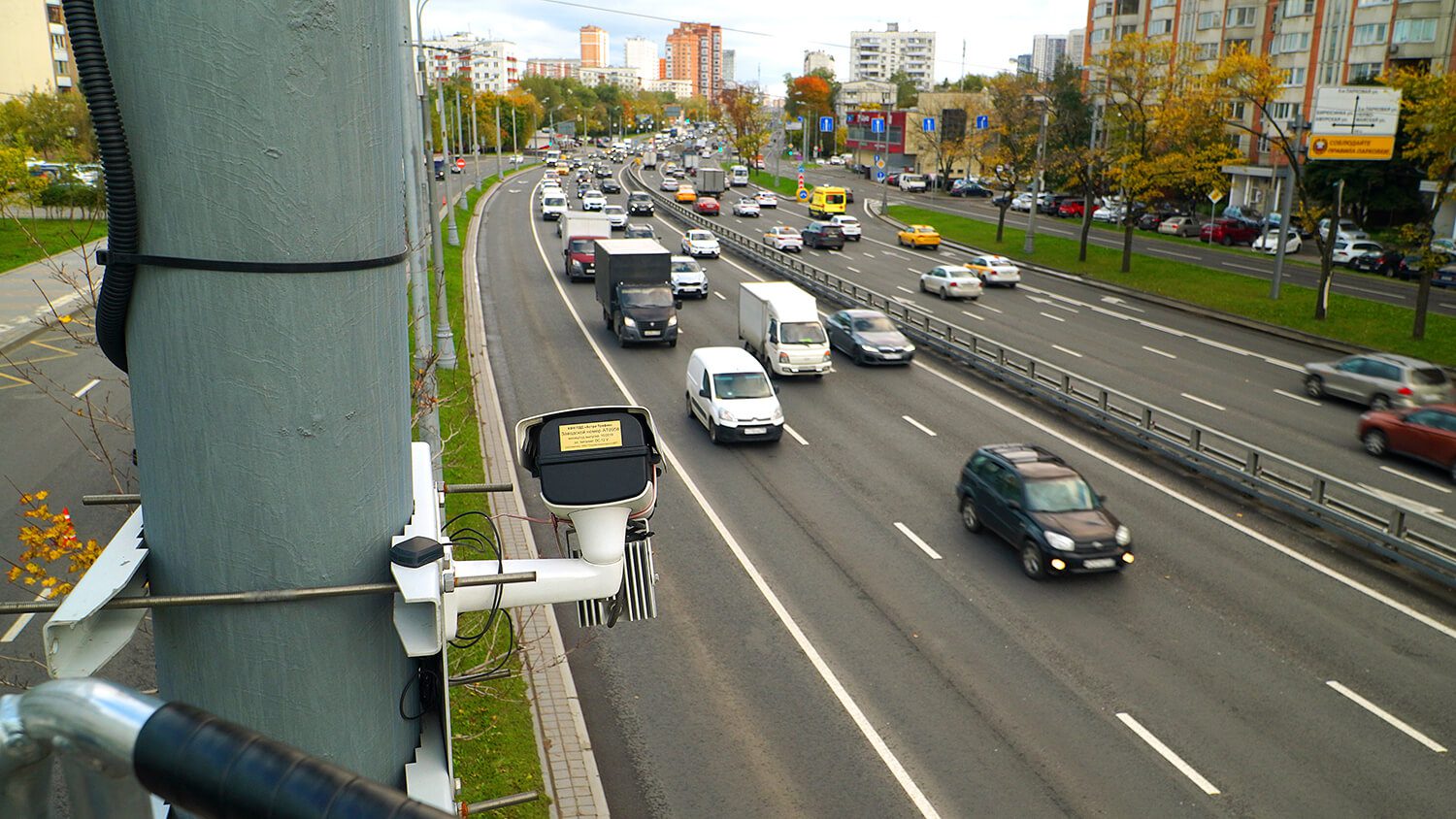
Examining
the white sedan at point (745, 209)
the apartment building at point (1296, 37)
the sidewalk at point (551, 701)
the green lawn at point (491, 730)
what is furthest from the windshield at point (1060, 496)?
the white sedan at point (745, 209)

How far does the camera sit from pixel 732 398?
26375 millimetres

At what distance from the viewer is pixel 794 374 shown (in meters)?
32.3

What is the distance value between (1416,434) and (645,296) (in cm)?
2259

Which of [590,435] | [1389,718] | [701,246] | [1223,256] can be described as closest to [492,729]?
[590,435]

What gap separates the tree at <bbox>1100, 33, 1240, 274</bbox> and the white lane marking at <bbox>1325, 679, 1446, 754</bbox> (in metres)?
37.1

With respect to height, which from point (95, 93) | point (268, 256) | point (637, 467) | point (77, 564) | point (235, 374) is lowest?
point (77, 564)

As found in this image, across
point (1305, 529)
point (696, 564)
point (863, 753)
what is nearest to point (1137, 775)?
point (863, 753)

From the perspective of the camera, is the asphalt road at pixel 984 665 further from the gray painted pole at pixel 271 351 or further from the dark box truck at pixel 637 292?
the dark box truck at pixel 637 292

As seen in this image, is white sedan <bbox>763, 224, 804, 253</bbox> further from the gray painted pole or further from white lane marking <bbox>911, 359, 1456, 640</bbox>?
the gray painted pole

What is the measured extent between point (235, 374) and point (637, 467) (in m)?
1.65

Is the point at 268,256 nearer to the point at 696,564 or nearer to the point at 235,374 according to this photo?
the point at 235,374

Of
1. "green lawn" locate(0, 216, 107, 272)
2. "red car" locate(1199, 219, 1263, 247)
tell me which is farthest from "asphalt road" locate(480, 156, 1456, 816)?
"red car" locate(1199, 219, 1263, 247)

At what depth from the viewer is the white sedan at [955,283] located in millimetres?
47406

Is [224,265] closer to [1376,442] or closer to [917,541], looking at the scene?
[917,541]
